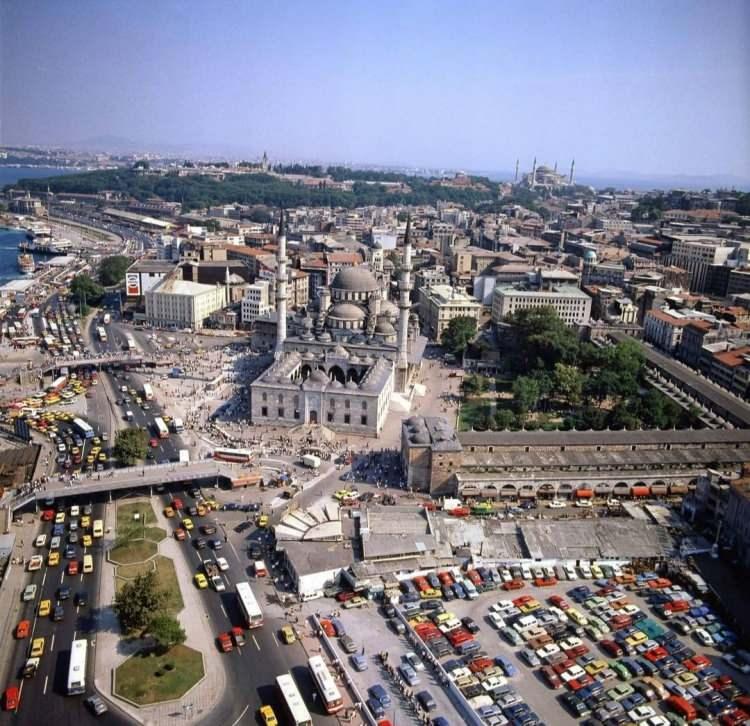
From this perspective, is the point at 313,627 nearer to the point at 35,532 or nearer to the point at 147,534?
the point at 147,534

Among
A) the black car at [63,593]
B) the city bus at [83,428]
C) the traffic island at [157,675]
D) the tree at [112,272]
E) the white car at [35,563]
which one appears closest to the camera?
the traffic island at [157,675]

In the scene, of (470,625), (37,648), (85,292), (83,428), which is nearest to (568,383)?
(470,625)

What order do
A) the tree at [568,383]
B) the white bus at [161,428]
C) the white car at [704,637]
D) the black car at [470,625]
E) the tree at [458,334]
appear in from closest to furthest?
the white car at [704,637]
the black car at [470,625]
the white bus at [161,428]
the tree at [568,383]
the tree at [458,334]

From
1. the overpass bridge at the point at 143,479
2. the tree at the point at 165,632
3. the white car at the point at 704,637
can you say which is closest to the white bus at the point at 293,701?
the tree at the point at 165,632

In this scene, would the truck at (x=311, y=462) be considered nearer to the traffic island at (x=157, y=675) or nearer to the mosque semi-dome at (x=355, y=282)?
the traffic island at (x=157, y=675)

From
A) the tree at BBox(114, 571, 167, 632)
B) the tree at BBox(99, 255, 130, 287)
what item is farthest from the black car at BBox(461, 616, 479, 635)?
the tree at BBox(99, 255, 130, 287)

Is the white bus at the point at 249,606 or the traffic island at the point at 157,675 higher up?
the white bus at the point at 249,606

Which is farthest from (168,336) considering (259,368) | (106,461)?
(106,461)

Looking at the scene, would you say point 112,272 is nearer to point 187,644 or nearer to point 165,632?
point 187,644

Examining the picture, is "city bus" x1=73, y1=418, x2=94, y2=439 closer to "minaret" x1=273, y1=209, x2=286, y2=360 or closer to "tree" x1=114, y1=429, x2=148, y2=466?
"tree" x1=114, y1=429, x2=148, y2=466
